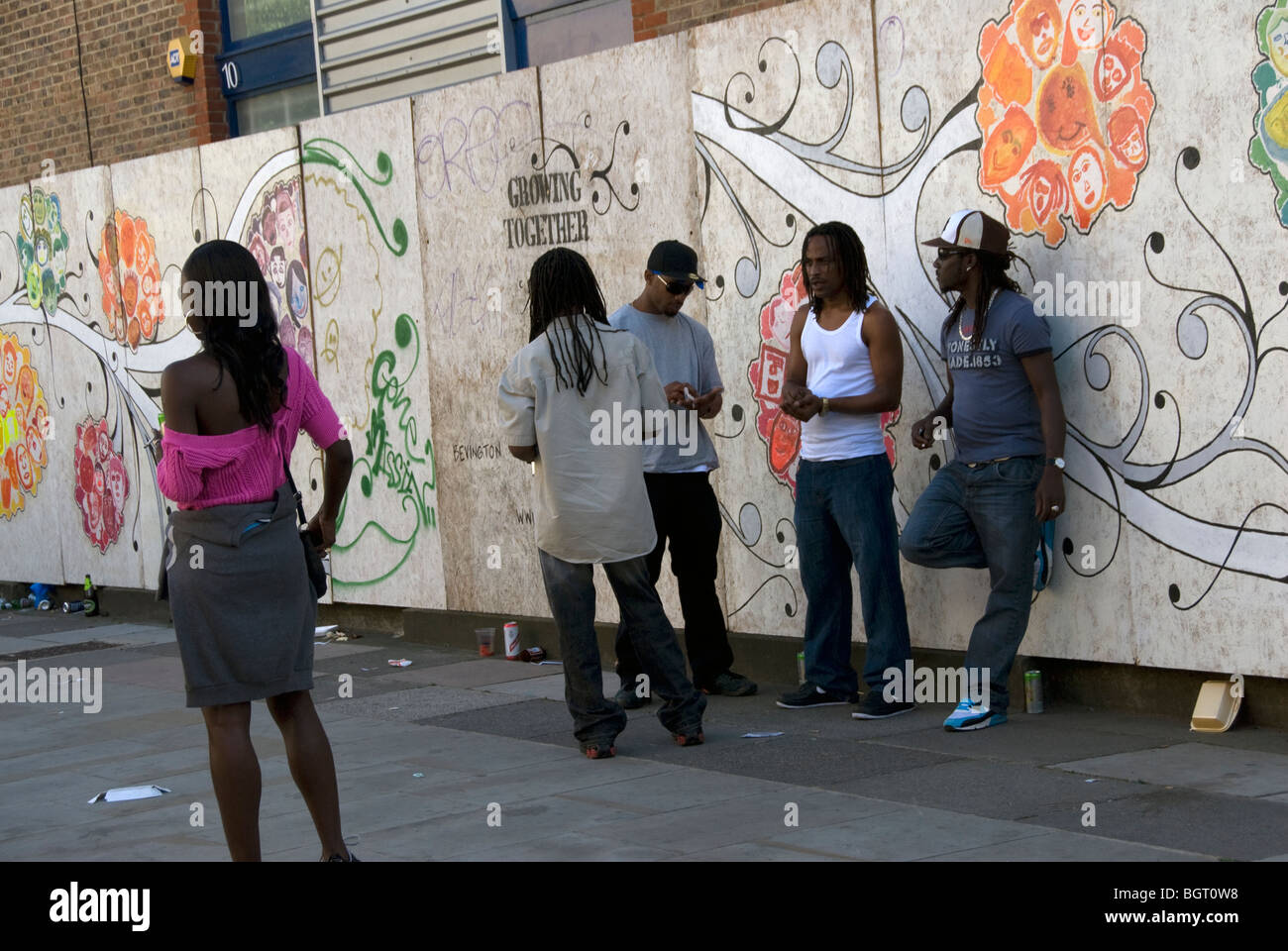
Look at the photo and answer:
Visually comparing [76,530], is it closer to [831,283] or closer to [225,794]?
[831,283]

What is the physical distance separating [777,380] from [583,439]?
167cm

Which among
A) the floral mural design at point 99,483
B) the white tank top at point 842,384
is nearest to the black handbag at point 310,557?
the white tank top at point 842,384

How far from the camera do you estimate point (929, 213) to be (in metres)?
7.50

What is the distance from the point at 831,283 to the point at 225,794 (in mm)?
3547

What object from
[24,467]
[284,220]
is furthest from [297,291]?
[24,467]

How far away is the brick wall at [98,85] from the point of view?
14492mm

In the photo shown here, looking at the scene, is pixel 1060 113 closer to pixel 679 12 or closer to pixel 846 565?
pixel 846 565

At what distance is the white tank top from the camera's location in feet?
24.3

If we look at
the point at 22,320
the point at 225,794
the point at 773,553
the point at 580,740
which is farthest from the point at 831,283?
the point at 22,320

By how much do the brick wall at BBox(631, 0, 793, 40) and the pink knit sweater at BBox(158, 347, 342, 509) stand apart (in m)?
4.85

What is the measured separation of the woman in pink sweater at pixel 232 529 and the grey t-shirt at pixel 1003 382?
295 cm

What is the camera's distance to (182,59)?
47.2ft

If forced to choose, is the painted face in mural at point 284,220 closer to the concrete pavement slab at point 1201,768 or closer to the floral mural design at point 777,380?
A: the floral mural design at point 777,380

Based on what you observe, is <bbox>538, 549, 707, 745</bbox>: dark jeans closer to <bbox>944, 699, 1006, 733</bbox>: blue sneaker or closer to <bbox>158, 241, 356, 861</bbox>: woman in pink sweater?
<bbox>944, 699, 1006, 733</bbox>: blue sneaker
